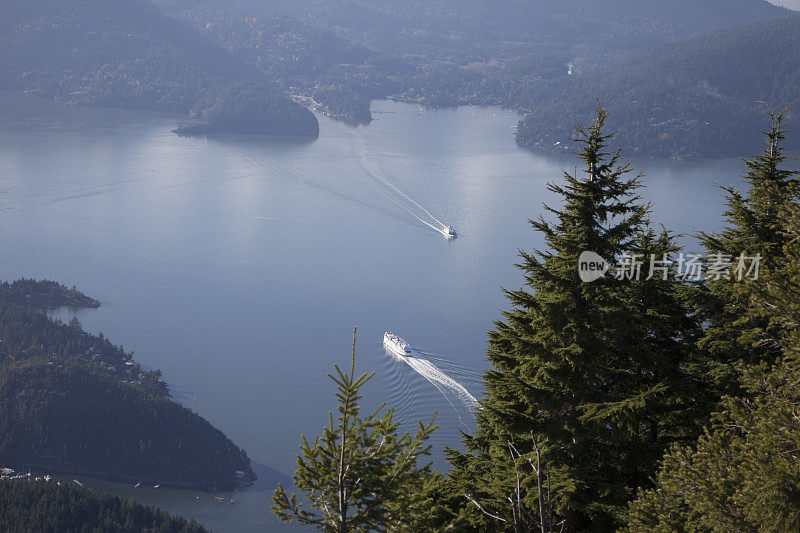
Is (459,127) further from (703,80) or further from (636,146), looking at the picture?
(703,80)

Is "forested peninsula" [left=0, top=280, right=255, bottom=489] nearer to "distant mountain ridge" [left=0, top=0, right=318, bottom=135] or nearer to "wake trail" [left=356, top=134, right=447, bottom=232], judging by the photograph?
"wake trail" [left=356, top=134, right=447, bottom=232]

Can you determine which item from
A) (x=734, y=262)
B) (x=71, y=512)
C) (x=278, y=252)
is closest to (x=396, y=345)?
(x=71, y=512)

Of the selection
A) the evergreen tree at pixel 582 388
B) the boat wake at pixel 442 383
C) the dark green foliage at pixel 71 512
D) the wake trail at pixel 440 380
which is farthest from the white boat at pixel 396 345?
the evergreen tree at pixel 582 388

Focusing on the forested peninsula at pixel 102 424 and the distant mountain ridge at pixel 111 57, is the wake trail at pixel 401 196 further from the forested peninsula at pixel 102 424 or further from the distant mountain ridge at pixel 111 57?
the distant mountain ridge at pixel 111 57

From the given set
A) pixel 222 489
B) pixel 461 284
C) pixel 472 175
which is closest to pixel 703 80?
pixel 472 175

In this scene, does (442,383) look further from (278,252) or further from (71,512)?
(278,252)

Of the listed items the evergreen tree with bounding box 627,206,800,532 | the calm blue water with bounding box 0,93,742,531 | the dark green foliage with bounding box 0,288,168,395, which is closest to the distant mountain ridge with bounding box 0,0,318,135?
the calm blue water with bounding box 0,93,742,531
